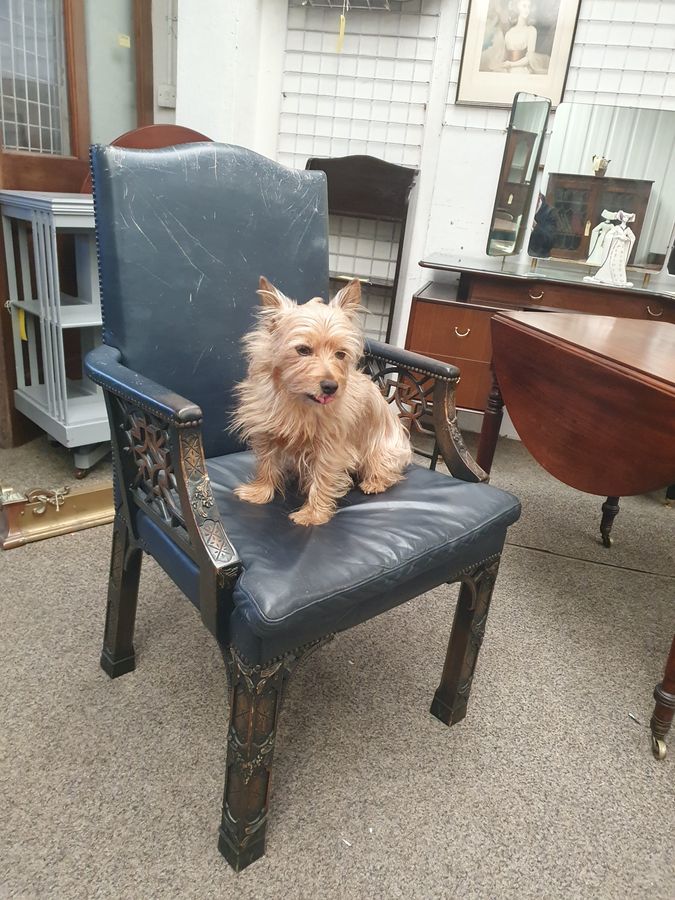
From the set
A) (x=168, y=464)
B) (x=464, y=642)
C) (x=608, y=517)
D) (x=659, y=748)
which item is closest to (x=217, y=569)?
(x=168, y=464)

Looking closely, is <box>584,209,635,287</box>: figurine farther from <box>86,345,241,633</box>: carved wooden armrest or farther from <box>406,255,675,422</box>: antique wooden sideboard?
<box>86,345,241,633</box>: carved wooden armrest

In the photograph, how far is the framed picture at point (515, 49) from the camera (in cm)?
322

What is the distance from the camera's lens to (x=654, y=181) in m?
3.39

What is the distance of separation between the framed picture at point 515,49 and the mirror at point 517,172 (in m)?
0.20

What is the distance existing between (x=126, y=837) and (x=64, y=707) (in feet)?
1.47

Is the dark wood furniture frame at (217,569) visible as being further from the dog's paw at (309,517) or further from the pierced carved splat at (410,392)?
the dog's paw at (309,517)

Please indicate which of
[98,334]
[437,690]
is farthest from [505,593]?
[98,334]

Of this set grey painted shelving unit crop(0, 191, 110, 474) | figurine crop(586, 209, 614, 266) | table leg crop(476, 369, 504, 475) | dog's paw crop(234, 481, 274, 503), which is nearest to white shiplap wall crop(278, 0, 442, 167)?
figurine crop(586, 209, 614, 266)

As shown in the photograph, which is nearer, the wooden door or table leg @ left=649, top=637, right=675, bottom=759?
table leg @ left=649, top=637, right=675, bottom=759

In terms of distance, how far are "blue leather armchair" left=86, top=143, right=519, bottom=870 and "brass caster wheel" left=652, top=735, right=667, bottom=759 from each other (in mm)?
543

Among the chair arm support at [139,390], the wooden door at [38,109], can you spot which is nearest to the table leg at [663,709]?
the chair arm support at [139,390]

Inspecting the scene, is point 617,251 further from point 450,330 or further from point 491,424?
point 491,424

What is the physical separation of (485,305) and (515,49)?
1395 millimetres

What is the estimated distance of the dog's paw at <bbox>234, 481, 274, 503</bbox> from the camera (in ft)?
4.96
